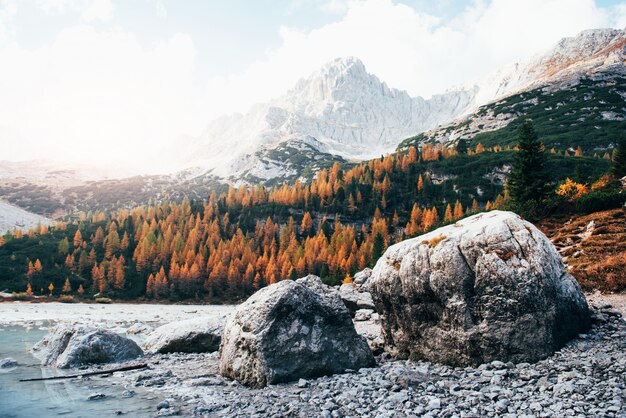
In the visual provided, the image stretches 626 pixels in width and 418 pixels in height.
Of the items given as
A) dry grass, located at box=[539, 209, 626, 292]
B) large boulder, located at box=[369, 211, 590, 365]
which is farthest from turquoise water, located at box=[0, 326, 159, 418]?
dry grass, located at box=[539, 209, 626, 292]

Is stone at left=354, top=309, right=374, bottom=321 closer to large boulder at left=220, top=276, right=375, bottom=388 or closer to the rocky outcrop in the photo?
the rocky outcrop

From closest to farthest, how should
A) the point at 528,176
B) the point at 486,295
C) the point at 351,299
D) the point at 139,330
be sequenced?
the point at 486,295
the point at 351,299
the point at 139,330
the point at 528,176

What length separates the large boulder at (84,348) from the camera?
977 inches

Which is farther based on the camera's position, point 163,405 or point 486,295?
point 486,295

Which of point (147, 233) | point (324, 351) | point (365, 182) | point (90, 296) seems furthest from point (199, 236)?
point (324, 351)

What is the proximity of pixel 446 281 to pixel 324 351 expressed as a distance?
21.8 feet

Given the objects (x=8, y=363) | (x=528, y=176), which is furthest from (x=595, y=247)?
(x=8, y=363)

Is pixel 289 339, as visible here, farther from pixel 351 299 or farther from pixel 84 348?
pixel 351 299

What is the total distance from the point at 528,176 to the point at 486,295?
157 feet

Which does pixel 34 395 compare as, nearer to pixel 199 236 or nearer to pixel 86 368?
pixel 86 368

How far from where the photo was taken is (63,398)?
17.8m

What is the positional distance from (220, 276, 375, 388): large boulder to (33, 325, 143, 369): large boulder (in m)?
9.96

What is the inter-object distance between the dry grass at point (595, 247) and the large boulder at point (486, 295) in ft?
35.8

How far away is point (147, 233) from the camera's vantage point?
448 ft
